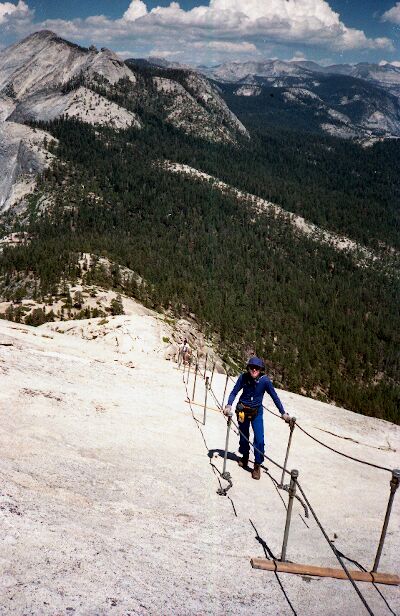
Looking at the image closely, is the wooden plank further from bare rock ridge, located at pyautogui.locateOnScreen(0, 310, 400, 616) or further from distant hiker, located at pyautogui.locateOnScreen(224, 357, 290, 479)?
distant hiker, located at pyautogui.locateOnScreen(224, 357, 290, 479)

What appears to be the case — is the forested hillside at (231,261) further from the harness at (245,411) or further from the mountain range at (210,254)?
the harness at (245,411)

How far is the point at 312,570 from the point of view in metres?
7.76

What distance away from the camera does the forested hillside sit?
7538cm

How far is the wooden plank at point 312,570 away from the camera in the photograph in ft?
25.2

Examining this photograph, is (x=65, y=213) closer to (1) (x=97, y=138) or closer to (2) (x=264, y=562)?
(1) (x=97, y=138)

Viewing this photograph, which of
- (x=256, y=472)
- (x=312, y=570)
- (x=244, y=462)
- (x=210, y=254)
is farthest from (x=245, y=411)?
(x=210, y=254)

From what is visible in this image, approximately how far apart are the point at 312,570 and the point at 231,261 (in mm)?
118509

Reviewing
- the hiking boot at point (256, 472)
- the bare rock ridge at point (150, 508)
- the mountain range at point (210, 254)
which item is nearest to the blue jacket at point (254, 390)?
the hiking boot at point (256, 472)

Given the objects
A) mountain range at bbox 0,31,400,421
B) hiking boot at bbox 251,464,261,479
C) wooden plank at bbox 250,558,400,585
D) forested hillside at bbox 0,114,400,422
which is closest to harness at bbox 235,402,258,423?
hiking boot at bbox 251,464,261,479

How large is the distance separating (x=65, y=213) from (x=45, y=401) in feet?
395

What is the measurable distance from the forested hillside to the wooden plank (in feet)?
164

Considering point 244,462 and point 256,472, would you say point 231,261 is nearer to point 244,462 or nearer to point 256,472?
point 244,462

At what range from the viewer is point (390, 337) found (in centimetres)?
10562

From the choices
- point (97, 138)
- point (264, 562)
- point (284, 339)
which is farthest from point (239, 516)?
point (97, 138)
